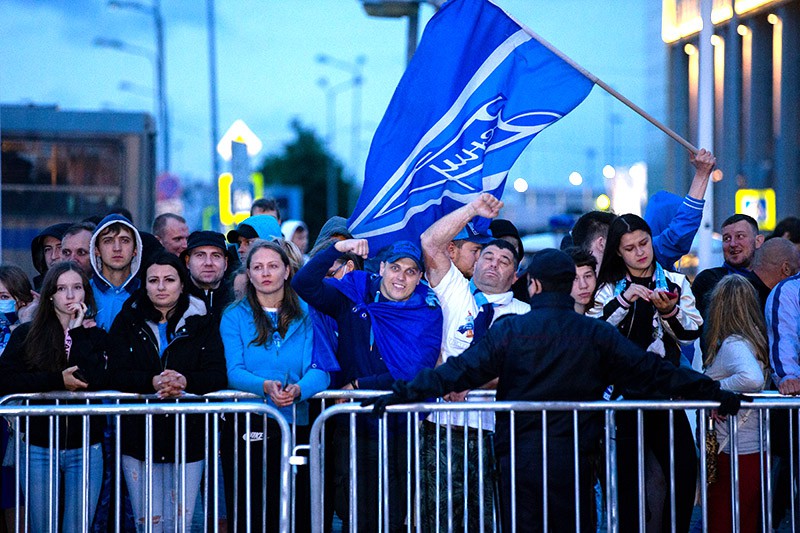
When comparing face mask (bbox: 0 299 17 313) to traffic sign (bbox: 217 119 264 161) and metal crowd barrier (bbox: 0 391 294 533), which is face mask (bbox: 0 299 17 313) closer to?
metal crowd barrier (bbox: 0 391 294 533)

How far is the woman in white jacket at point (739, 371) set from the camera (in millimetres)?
6715

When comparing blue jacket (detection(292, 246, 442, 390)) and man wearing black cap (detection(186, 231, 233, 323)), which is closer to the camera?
blue jacket (detection(292, 246, 442, 390))

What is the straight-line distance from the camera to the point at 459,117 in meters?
7.25

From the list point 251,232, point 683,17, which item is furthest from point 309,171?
point 251,232

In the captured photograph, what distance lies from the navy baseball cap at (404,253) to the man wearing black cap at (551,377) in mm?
1088

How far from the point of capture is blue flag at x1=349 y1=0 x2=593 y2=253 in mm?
7176

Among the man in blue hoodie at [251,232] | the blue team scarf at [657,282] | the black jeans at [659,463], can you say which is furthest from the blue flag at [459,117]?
the man in blue hoodie at [251,232]

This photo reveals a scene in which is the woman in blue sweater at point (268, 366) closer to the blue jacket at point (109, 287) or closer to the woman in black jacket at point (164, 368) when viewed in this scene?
the woman in black jacket at point (164, 368)

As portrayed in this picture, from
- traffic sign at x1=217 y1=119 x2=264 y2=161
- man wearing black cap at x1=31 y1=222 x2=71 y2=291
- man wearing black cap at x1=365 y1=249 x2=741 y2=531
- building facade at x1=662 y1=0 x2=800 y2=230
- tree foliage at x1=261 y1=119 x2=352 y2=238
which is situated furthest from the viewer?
tree foliage at x1=261 y1=119 x2=352 y2=238

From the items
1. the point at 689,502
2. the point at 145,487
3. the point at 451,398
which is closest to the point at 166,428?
the point at 145,487

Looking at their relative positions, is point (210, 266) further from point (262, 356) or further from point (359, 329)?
point (359, 329)

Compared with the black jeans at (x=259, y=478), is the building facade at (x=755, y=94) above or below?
above

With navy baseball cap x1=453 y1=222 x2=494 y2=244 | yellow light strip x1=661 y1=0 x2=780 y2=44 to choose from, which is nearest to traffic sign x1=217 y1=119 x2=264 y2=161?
navy baseball cap x1=453 y1=222 x2=494 y2=244

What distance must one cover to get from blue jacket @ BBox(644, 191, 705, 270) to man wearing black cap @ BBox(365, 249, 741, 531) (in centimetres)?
188
